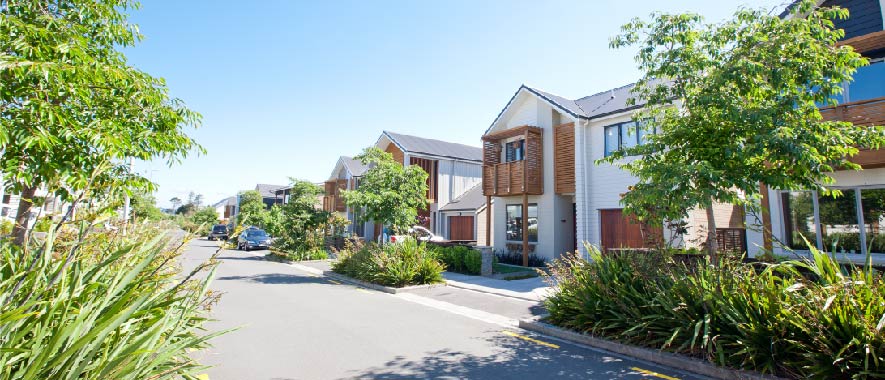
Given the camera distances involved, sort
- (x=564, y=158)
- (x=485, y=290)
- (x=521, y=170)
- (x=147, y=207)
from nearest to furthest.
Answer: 1. (x=485, y=290)
2. (x=564, y=158)
3. (x=521, y=170)
4. (x=147, y=207)

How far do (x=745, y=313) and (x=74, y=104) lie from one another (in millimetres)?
9196

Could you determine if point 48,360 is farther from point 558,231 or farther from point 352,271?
point 558,231

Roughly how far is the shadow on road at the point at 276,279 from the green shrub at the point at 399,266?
72.3 inches

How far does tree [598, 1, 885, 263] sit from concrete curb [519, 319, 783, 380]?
217 cm

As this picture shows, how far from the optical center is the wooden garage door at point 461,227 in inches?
991

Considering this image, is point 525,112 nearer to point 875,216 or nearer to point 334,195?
point 875,216

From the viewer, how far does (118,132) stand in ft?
18.6

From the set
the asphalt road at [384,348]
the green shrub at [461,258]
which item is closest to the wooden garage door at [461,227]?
the green shrub at [461,258]

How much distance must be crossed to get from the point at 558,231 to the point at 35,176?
16.5 m

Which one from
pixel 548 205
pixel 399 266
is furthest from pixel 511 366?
pixel 548 205

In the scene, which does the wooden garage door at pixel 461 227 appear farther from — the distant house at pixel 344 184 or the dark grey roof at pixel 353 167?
the dark grey roof at pixel 353 167

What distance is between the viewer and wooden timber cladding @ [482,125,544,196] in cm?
1848

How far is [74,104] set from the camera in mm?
5660

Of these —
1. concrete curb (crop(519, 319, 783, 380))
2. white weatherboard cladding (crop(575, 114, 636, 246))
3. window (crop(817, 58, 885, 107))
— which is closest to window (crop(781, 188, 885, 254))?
window (crop(817, 58, 885, 107))
